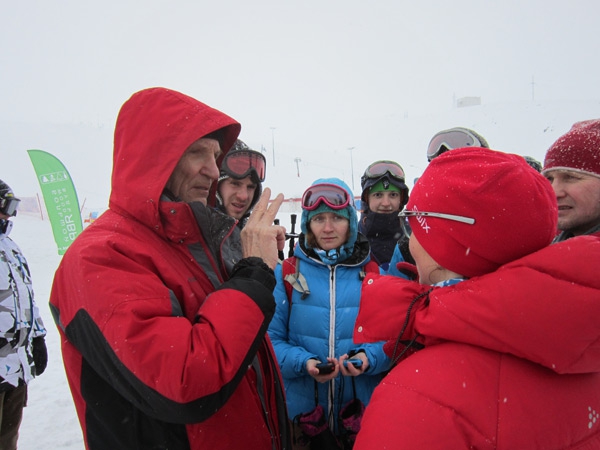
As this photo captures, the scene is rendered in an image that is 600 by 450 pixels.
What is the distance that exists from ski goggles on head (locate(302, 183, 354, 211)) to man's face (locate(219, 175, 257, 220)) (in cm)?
54

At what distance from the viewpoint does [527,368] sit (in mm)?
926

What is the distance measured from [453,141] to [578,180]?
49.4 inches

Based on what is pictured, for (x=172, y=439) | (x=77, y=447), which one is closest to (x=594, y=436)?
(x=172, y=439)

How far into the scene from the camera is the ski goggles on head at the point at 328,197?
9.36 feet

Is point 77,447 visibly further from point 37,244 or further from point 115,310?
point 37,244

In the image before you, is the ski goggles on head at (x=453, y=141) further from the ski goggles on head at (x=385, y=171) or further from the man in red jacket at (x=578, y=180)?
the man in red jacket at (x=578, y=180)

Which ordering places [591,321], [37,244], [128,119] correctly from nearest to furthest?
[591,321], [128,119], [37,244]

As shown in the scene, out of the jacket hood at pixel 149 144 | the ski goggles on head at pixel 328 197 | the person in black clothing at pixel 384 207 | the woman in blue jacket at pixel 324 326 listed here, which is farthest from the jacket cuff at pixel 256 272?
the person in black clothing at pixel 384 207

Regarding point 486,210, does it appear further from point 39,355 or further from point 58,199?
point 58,199

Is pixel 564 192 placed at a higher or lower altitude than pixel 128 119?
lower

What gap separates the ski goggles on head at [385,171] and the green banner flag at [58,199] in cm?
792

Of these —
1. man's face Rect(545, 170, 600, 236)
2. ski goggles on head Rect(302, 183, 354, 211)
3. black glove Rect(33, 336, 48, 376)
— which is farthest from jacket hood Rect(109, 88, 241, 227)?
black glove Rect(33, 336, 48, 376)

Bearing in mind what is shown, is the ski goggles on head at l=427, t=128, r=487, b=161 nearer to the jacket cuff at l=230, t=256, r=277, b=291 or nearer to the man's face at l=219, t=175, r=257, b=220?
the man's face at l=219, t=175, r=257, b=220

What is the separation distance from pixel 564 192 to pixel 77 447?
16.5ft
